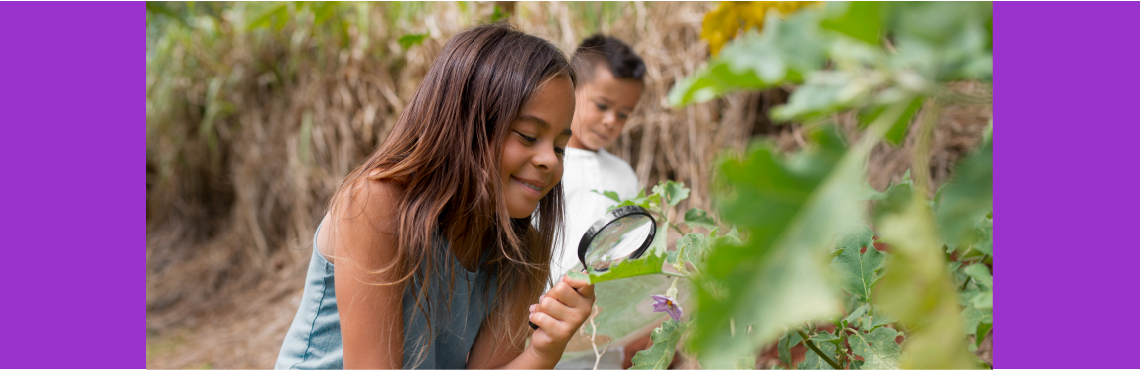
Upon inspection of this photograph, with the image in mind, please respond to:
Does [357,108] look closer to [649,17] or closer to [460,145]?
[649,17]

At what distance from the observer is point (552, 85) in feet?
3.12

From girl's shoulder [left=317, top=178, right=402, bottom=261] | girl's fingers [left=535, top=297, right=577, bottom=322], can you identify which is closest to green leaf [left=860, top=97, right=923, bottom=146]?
girl's fingers [left=535, top=297, right=577, bottom=322]

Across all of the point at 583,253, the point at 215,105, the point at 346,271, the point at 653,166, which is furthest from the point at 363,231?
the point at 215,105

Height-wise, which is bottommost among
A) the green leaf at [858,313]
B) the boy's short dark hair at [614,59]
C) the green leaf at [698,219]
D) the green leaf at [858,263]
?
the green leaf at [858,313]

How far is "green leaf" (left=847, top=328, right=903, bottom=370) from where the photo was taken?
59cm

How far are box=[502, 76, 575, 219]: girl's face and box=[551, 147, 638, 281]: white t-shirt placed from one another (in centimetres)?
58

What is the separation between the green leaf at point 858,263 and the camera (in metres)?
0.63

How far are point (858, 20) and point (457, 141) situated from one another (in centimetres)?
77

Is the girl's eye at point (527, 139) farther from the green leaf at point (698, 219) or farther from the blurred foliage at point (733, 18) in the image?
the blurred foliage at point (733, 18)

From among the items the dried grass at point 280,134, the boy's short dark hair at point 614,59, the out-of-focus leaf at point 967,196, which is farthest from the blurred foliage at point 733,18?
the out-of-focus leaf at point 967,196

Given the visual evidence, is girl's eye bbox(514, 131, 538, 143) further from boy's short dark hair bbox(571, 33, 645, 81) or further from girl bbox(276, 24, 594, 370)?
boy's short dark hair bbox(571, 33, 645, 81)

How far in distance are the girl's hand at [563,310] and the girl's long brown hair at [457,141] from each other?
0.14 m

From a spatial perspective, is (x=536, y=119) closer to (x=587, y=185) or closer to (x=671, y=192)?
(x=671, y=192)

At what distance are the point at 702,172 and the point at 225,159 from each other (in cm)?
262
